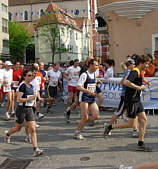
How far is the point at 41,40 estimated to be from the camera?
59125 millimetres

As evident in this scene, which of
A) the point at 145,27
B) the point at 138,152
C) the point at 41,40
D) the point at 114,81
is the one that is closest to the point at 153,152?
the point at 138,152

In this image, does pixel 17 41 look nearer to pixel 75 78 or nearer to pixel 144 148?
pixel 75 78

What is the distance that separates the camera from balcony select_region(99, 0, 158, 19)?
13719 mm

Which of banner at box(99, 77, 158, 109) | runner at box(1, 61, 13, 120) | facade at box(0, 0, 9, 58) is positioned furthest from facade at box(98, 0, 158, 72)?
facade at box(0, 0, 9, 58)

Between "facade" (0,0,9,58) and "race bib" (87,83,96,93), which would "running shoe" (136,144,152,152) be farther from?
"facade" (0,0,9,58)

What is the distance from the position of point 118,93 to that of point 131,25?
5367 mm

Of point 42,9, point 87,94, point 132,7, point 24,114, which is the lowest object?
point 24,114

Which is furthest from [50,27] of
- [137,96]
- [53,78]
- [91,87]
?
[137,96]

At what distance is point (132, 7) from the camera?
45.3 ft

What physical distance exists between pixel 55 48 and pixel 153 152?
161 feet

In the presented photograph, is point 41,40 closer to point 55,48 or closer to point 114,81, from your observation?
point 55,48

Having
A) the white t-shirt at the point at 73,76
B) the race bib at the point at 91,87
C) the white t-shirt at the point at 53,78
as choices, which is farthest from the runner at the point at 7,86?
the race bib at the point at 91,87

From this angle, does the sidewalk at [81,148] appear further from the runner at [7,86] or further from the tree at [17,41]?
the tree at [17,41]

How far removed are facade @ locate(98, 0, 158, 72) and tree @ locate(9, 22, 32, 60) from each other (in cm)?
4890
